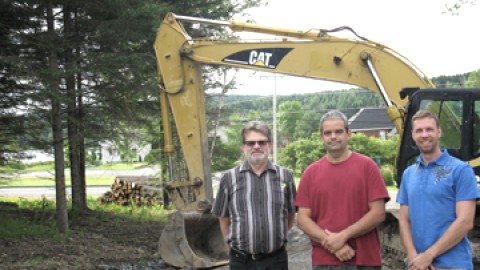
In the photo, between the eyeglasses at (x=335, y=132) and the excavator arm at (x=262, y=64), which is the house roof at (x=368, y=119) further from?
the eyeglasses at (x=335, y=132)

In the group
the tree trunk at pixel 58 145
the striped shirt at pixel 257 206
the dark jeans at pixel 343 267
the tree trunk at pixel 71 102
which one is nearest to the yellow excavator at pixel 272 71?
the tree trunk at pixel 71 102

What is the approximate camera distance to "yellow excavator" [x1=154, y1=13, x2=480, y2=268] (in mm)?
7750

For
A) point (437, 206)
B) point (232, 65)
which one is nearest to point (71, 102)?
point (232, 65)

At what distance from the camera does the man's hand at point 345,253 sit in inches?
144

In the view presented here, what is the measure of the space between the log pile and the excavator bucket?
8.54 meters

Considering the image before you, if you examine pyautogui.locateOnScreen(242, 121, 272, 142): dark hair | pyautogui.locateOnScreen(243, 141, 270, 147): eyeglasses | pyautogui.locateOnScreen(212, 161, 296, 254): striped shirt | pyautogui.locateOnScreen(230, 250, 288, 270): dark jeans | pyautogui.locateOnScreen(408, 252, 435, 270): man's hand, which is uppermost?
pyautogui.locateOnScreen(242, 121, 272, 142): dark hair

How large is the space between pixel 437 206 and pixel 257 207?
109 centimetres

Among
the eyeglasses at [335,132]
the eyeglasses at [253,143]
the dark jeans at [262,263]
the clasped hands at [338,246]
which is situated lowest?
the dark jeans at [262,263]

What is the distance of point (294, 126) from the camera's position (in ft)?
197

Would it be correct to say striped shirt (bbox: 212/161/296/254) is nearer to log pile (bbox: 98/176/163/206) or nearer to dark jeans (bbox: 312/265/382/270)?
dark jeans (bbox: 312/265/382/270)

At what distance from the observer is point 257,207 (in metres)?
3.98

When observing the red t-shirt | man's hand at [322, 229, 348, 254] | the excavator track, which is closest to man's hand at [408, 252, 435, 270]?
the red t-shirt

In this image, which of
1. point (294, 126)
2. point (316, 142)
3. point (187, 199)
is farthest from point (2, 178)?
point (294, 126)

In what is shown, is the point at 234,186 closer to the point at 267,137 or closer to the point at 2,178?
the point at 267,137
